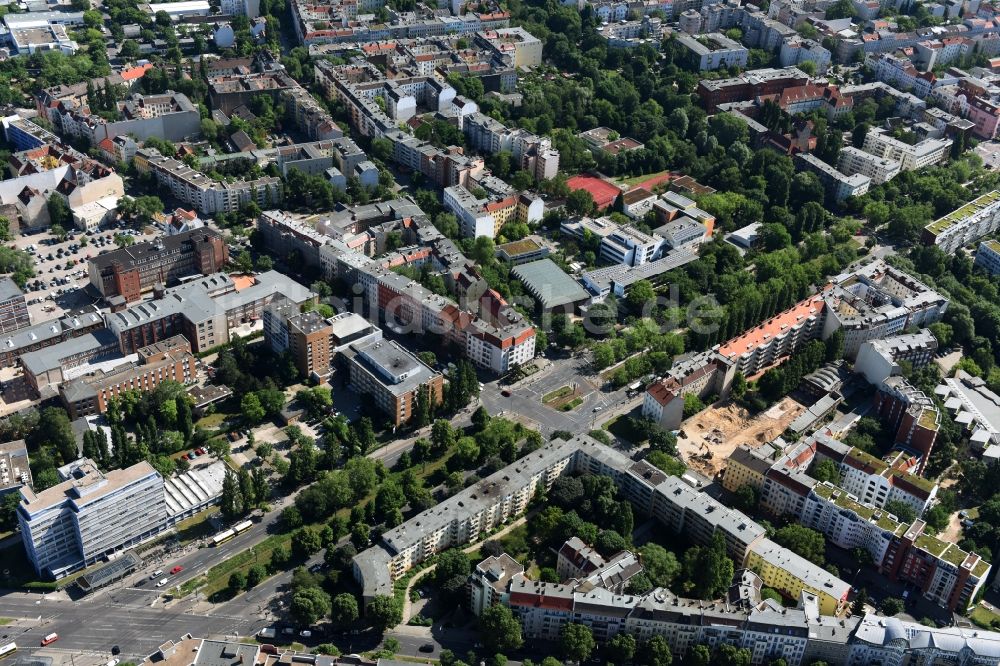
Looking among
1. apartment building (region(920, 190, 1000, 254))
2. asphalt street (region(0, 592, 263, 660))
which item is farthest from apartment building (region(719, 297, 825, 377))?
asphalt street (region(0, 592, 263, 660))

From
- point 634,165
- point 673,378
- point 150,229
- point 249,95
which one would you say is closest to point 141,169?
point 150,229

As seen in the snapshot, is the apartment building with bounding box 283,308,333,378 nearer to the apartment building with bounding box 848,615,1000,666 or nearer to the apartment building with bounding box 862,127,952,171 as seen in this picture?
the apartment building with bounding box 848,615,1000,666

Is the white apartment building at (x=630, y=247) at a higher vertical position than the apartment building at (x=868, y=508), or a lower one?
higher

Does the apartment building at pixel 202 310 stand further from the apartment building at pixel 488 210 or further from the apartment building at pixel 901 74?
the apartment building at pixel 901 74

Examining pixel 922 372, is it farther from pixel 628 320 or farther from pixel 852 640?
pixel 852 640

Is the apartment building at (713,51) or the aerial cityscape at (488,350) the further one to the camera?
the apartment building at (713,51)

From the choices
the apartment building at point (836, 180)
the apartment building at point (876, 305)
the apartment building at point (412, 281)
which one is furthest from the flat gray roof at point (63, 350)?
the apartment building at point (836, 180)

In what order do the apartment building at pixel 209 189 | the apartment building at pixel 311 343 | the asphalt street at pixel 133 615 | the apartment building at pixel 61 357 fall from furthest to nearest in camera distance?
the apartment building at pixel 209 189
the apartment building at pixel 311 343
the apartment building at pixel 61 357
the asphalt street at pixel 133 615
